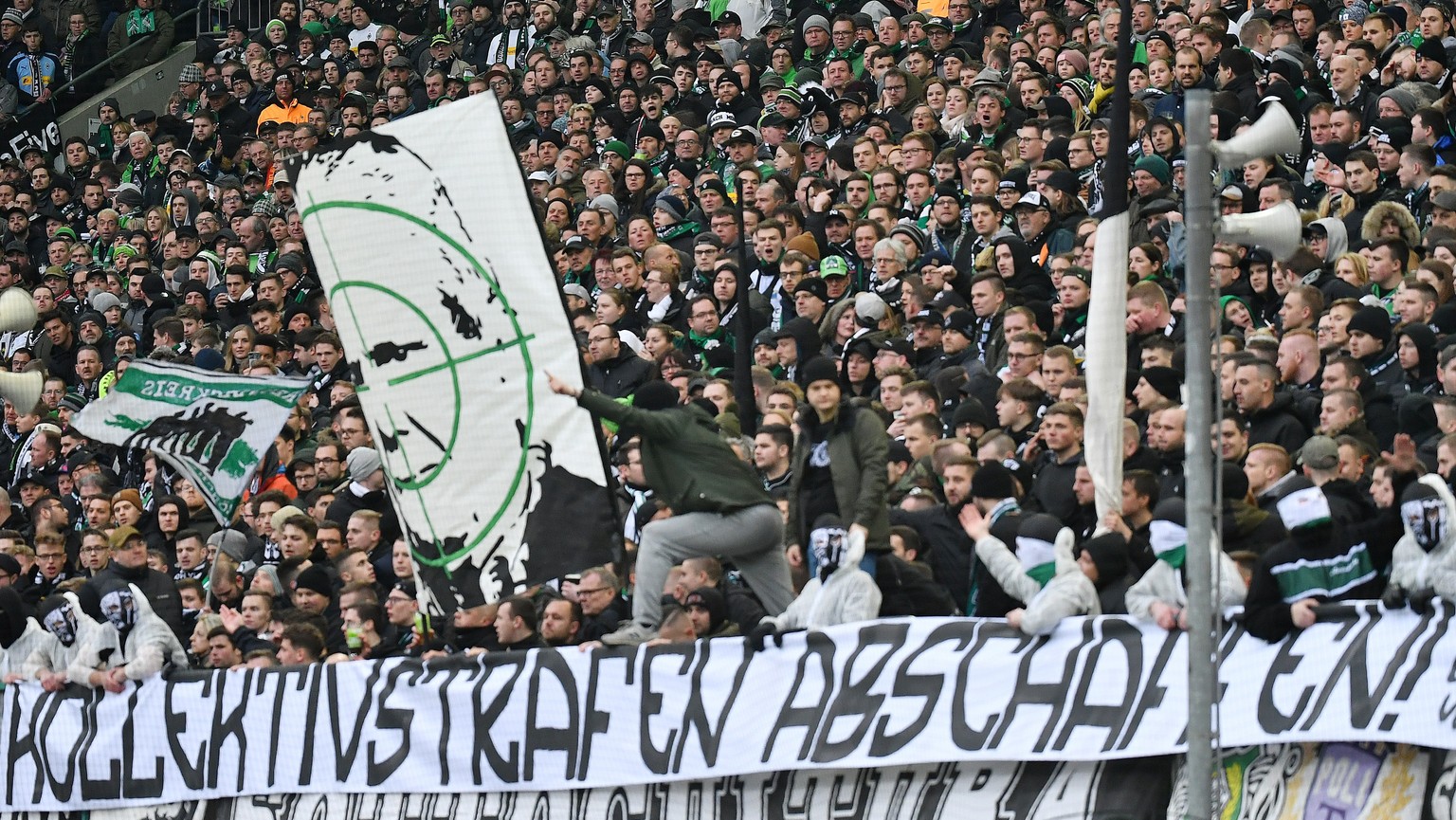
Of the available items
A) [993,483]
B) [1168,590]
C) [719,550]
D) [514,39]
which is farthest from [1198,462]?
[514,39]

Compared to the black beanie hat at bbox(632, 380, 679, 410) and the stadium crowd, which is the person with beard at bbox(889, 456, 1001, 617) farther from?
the black beanie hat at bbox(632, 380, 679, 410)

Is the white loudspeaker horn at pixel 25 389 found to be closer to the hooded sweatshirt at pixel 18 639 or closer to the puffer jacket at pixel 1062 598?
the hooded sweatshirt at pixel 18 639

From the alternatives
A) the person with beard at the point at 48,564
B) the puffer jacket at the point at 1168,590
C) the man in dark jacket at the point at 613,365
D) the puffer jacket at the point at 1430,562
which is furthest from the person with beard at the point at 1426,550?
the person with beard at the point at 48,564

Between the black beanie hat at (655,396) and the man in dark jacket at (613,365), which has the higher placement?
the black beanie hat at (655,396)

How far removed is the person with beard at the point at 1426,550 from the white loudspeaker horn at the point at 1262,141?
142 cm

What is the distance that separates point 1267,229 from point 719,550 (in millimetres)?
3397

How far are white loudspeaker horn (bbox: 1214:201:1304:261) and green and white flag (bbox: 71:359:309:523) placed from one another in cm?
646

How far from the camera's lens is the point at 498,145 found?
1043 cm

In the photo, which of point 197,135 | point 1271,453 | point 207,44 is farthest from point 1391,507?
point 207,44

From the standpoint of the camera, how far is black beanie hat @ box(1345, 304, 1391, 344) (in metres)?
11.3

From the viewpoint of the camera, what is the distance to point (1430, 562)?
841cm

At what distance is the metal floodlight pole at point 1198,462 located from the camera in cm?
749

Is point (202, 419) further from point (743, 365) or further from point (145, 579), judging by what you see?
point (743, 365)

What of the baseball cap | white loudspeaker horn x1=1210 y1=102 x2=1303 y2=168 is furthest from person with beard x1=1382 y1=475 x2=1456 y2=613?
the baseball cap
